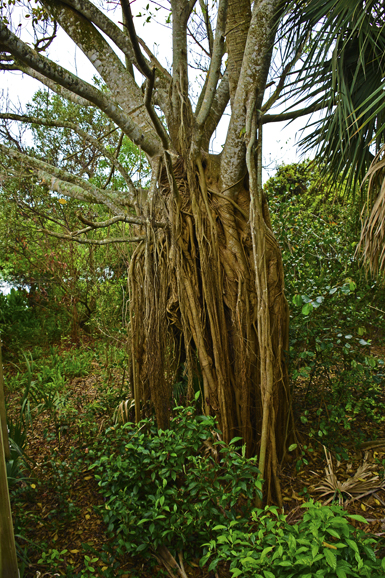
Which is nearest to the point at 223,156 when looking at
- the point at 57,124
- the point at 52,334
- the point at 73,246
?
the point at 57,124

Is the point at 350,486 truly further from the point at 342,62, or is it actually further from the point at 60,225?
the point at 60,225

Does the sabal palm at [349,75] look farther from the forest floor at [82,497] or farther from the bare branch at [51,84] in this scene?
the bare branch at [51,84]

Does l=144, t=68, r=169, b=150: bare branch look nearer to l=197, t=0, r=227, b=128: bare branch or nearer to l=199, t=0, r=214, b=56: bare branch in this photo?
l=197, t=0, r=227, b=128: bare branch

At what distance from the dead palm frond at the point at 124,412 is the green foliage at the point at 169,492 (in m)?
0.72

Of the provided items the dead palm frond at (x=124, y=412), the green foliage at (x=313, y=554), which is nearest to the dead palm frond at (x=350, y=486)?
the green foliage at (x=313, y=554)

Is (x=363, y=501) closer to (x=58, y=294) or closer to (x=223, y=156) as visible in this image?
(x=223, y=156)

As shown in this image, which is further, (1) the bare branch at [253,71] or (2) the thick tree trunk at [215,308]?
(2) the thick tree trunk at [215,308]

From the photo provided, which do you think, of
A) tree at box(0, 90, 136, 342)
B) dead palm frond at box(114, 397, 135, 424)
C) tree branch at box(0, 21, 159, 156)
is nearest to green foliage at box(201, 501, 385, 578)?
dead palm frond at box(114, 397, 135, 424)

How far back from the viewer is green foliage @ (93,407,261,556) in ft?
7.10

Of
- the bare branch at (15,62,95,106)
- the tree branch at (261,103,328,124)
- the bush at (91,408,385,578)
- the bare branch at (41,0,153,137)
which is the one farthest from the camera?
the bare branch at (15,62,95,106)

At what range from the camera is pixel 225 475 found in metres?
2.23

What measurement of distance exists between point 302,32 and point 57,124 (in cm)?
308

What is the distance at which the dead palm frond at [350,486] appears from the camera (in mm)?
2721

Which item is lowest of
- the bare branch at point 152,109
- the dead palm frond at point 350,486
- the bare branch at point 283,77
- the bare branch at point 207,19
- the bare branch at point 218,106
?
the dead palm frond at point 350,486
